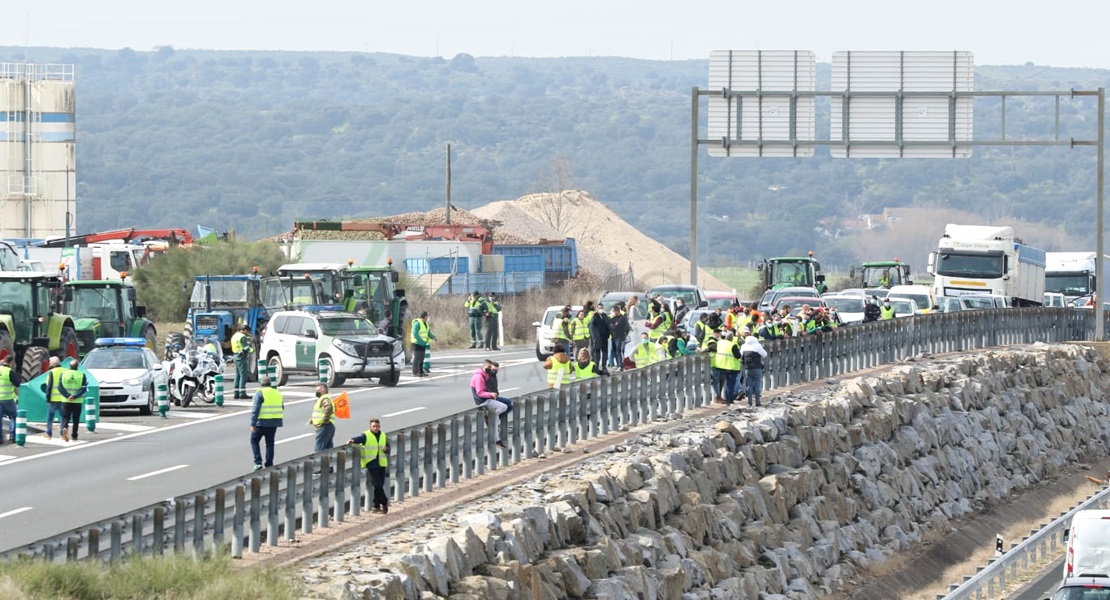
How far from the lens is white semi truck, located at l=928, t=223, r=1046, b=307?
2301 inches

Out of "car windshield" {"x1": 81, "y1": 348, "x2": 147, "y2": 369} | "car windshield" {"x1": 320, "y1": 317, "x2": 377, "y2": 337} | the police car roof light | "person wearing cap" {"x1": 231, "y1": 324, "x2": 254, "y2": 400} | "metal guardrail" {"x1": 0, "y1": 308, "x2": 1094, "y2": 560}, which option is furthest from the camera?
"car windshield" {"x1": 320, "y1": 317, "x2": 377, "y2": 337}

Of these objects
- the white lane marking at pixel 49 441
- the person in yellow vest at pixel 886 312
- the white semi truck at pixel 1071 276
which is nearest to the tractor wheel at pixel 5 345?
the white lane marking at pixel 49 441

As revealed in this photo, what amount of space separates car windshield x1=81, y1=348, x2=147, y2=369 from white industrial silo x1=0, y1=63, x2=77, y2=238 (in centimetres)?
7053

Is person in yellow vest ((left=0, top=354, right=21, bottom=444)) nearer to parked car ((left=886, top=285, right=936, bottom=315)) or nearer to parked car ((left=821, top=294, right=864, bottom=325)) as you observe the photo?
parked car ((left=821, top=294, right=864, bottom=325))

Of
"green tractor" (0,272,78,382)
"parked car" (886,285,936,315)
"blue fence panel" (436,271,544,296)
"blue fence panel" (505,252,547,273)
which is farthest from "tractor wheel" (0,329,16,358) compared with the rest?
"blue fence panel" (505,252,547,273)

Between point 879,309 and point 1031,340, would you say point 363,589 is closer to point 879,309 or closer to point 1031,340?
point 879,309

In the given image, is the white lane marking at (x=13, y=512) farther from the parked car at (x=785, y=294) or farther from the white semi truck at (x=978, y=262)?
the white semi truck at (x=978, y=262)

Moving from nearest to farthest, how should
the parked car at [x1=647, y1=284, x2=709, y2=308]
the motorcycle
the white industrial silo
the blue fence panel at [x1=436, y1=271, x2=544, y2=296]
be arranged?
the motorcycle
the parked car at [x1=647, y1=284, x2=709, y2=308]
the blue fence panel at [x1=436, y1=271, x2=544, y2=296]
the white industrial silo

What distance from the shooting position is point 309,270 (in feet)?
150

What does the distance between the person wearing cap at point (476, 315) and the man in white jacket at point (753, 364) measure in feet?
70.0

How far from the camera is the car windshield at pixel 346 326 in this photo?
127ft

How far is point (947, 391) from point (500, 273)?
37.7 metres

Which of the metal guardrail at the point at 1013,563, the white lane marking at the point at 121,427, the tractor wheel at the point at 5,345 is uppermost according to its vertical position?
the tractor wheel at the point at 5,345

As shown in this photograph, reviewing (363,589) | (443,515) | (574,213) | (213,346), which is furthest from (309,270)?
(574,213)
